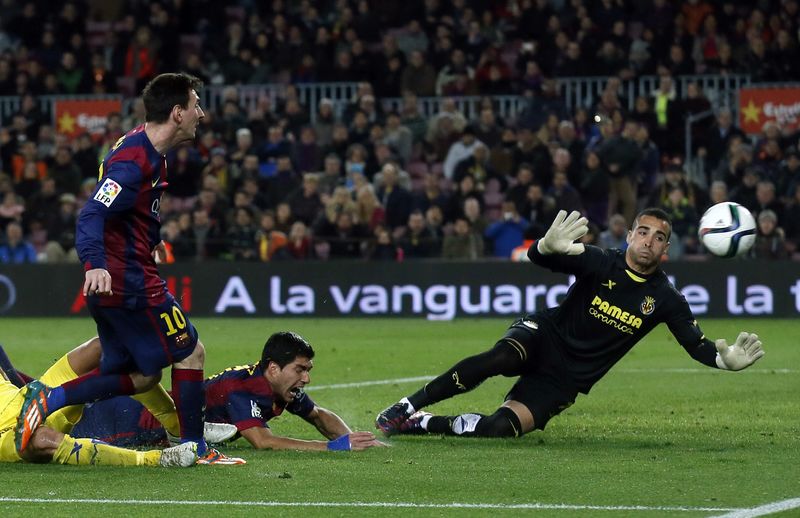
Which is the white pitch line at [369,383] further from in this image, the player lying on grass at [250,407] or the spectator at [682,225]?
the spectator at [682,225]

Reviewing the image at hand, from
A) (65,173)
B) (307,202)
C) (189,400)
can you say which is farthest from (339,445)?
(65,173)

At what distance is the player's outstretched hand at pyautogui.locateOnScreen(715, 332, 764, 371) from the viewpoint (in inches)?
341

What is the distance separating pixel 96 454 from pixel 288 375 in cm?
118

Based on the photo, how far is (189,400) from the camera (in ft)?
25.7

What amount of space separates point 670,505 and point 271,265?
1458cm

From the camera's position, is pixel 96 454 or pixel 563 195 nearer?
pixel 96 454

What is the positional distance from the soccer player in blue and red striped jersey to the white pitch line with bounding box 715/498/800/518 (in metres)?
2.92

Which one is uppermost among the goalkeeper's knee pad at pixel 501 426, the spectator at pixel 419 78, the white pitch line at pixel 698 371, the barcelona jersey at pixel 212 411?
the spectator at pixel 419 78

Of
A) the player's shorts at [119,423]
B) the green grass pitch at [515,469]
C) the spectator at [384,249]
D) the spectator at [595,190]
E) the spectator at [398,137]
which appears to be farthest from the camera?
the spectator at [398,137]

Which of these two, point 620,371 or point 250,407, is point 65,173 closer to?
point 620,371

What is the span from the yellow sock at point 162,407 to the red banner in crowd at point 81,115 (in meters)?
17.9

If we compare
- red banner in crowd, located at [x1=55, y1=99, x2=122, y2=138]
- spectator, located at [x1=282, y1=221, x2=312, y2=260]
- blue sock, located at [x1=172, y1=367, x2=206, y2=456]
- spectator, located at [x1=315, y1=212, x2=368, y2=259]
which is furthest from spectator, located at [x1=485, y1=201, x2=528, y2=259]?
blue sock, located at [x1=172, y1=367, x2=206, y2=456]

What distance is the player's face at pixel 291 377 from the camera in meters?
8.44

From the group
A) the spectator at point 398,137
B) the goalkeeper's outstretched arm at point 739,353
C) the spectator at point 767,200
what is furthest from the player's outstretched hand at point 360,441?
the spectator at point 398,137
